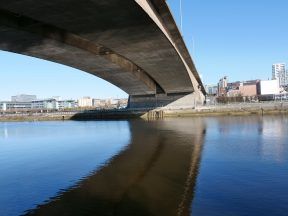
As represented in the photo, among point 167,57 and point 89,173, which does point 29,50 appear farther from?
point 89,173

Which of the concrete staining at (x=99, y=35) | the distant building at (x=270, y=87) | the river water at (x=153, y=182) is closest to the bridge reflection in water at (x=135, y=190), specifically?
the river water at (x=153, y=182)

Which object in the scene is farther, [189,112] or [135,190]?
[189,112]

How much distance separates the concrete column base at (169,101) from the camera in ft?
276

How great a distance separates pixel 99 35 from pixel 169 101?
49162 mm

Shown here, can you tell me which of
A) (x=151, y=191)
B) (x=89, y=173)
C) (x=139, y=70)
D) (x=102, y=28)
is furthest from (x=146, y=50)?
(x=151, y=191)

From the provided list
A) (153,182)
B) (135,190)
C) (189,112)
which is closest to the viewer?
(135,190)

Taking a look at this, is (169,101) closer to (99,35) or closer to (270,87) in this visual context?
(99,35)

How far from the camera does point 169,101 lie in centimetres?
8662

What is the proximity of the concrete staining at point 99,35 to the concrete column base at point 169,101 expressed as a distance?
14.2m

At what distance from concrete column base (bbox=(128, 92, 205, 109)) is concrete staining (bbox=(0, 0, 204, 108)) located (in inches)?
561

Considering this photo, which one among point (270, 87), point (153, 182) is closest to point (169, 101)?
point (270, 87)

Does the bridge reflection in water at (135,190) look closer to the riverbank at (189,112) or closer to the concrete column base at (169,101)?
the riverbank at (189,112)

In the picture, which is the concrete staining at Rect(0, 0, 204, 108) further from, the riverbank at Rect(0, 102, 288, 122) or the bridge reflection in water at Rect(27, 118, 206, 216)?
the bridge reflection in water at Rect(27, 118, 206, 216)

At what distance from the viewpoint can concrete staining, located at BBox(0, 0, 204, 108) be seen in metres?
29.2
